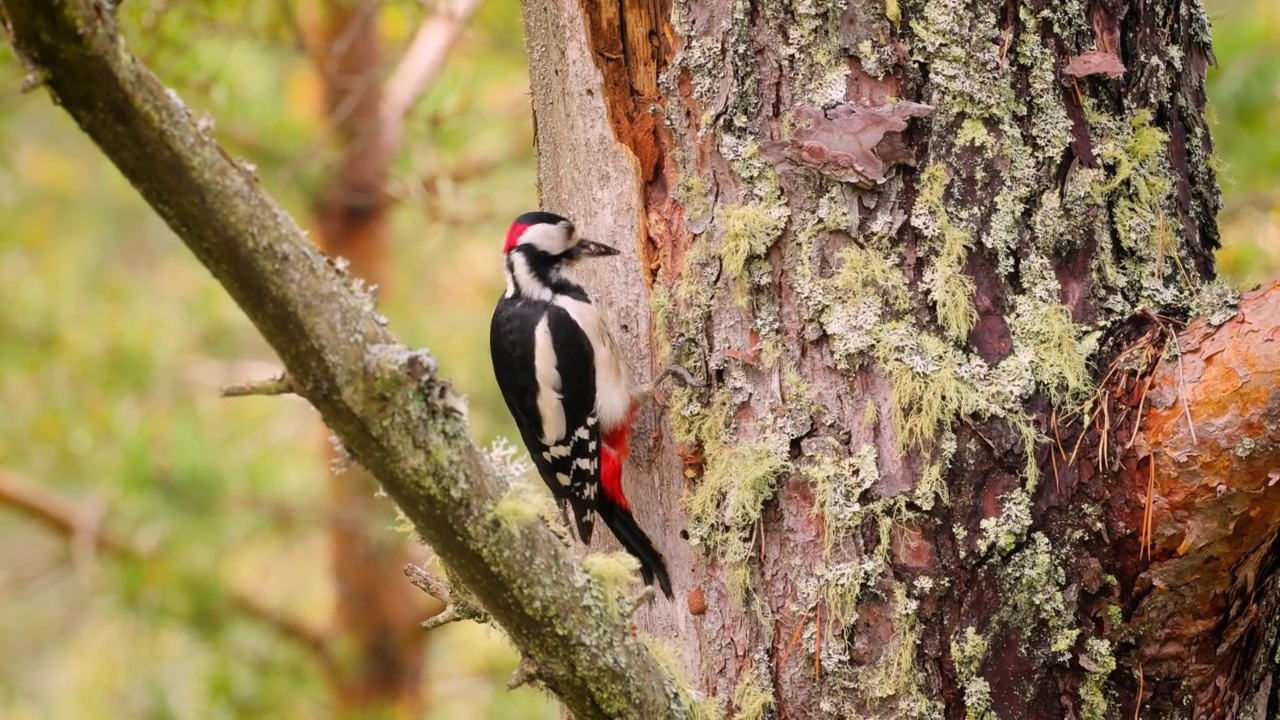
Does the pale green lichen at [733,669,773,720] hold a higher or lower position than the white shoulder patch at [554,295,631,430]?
lower

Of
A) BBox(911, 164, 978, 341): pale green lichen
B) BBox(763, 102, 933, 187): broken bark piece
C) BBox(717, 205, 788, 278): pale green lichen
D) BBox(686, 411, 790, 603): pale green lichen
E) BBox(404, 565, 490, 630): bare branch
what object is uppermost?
BBox(763, 102, 933, 187): broken bark piece

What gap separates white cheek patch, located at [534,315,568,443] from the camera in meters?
3.23

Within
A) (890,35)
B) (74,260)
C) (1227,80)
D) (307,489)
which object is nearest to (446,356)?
(307,489)

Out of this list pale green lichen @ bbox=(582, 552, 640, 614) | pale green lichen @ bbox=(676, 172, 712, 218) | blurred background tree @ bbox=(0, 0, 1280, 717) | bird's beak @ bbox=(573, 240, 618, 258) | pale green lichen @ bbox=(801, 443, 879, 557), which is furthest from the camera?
blurred background tree @ bbox=(0, 0, 1280, 717)

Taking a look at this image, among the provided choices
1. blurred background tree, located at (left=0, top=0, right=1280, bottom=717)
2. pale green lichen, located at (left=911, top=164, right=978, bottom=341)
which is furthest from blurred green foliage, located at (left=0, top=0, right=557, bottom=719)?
pale green lichen, located at (left=911, top=164, right=978, bottom=341)

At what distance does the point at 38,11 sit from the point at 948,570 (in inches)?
60.3

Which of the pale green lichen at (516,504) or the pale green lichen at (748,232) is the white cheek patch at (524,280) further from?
the pale green lichen at (516,504)

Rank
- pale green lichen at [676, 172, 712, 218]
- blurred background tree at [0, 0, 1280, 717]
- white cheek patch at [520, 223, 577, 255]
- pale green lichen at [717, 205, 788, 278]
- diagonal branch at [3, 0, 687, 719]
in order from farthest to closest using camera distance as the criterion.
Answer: blurred background tree at [0, 0, 1280, 717] < white cheek patch at [520, 223, 577, 255] < pale green lichen at [676, 172, 712, 218] < pale green lichen at [717, 205, 788, 278] < diagonal branch at [3, 0, 687, 719]

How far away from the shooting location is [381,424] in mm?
1412

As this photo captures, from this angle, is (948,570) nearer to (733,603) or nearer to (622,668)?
(733,603)

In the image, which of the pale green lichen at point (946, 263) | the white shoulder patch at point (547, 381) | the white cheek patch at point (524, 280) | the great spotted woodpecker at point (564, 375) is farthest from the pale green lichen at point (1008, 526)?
the white cheek patch at point (524, 280)

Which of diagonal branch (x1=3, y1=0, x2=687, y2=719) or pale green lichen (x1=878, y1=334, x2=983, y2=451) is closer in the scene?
diagonal branch (x1=3, y1=0, x2=687, y2=719)

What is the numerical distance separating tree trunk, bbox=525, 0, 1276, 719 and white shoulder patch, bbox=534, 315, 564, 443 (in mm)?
945

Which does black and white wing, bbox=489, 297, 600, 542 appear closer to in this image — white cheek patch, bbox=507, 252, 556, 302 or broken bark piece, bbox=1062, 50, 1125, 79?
white cheek patch, bbox=507, 252, 556, 302
